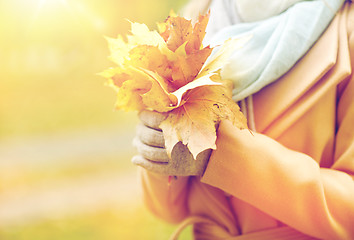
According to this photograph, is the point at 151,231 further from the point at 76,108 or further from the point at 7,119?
the point at 7,119

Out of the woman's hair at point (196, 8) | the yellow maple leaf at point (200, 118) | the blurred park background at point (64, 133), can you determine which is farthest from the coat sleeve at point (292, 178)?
the blurred park background at point (64, 133)

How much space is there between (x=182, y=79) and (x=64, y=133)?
3.35m

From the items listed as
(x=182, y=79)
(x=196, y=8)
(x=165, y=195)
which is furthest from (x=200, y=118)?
(x=196, y=8)

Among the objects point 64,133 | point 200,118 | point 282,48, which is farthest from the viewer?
point 64,133

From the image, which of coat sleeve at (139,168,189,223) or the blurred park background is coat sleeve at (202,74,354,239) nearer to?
coat sleeve at (139,168,189,223)

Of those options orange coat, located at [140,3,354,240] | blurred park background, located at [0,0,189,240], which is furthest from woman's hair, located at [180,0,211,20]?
blurred park background, located at [0,0,189,240]

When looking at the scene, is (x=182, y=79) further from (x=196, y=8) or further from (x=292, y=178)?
(x=196, y=8)

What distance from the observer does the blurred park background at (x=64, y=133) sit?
106 inches

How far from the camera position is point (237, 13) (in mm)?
902

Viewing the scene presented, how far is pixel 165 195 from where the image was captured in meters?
0.92

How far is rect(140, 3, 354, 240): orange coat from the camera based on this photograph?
724 millimetres

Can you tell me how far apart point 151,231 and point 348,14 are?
2.13 metres

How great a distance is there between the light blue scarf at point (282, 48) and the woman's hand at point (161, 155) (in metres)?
0.18

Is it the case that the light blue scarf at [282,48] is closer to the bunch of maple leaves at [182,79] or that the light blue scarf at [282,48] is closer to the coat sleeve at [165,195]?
the bunch of maple leaves at [182,79]
